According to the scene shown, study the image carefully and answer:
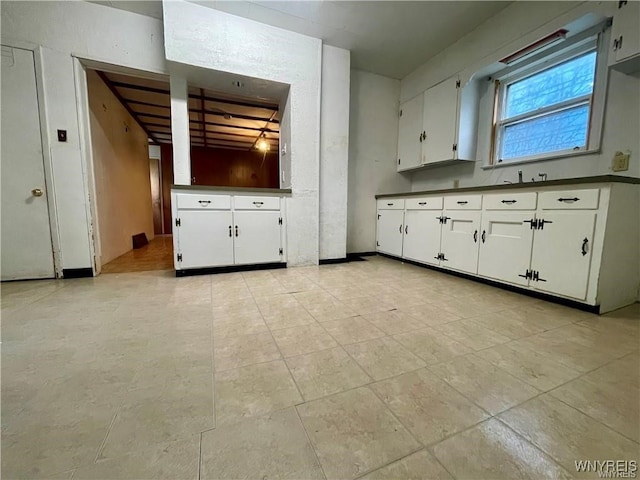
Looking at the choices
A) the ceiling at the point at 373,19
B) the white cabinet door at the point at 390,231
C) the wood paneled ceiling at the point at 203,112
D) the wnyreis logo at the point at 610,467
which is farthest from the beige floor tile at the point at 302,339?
the wood paneled ceiling at the point at 203,112

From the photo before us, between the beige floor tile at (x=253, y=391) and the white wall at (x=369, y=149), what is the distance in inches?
115

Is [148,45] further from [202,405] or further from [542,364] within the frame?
[542,364]

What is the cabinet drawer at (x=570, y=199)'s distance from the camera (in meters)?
1.71

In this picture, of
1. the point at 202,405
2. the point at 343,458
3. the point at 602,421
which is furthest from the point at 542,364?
the point at 202,405

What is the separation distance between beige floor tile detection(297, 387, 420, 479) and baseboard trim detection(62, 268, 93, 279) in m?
2.96

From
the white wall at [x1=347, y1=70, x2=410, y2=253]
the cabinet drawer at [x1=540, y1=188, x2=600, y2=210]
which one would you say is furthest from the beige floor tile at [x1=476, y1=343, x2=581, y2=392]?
the white wall at [x1=347, y1=70, x2=410, y2=253]

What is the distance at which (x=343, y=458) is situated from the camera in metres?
0.72

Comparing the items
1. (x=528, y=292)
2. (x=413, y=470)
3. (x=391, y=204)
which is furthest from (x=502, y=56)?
(x=413, y=470)

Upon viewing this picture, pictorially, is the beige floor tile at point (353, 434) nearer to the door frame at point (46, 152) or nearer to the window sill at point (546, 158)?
the window sill at point (546, 158)

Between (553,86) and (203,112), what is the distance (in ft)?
17.2

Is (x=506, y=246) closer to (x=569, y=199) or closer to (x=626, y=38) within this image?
(x=569, y=199)

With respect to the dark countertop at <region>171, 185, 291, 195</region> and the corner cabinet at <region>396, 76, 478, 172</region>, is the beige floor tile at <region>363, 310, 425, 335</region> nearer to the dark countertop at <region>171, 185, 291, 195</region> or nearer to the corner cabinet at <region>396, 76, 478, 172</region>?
the dark countertop at <region>171, 185, 291, 195</region>

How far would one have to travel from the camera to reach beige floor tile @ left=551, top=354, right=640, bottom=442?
852 millimetres

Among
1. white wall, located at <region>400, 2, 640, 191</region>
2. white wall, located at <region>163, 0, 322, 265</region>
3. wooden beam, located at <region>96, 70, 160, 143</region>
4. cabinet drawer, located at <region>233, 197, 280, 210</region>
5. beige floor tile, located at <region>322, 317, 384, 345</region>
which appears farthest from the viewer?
wooden beam, located at <region>96, 70, 160, 143</region>
